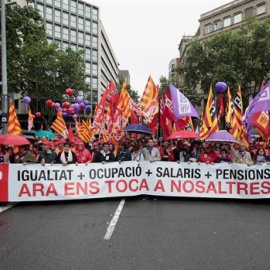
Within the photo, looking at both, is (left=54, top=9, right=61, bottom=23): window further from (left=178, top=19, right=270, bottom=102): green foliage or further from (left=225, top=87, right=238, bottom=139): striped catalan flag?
(left=225, top=87, right=238, bottom=139): striped catalan flag

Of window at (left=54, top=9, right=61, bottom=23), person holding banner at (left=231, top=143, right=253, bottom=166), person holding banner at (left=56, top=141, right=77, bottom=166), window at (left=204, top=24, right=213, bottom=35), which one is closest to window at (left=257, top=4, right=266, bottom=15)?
window at (left=204, top=24, right=213, bottom=35)

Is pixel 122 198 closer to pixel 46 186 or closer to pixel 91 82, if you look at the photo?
pixel 46 186

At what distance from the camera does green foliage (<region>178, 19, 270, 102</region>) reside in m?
26.3

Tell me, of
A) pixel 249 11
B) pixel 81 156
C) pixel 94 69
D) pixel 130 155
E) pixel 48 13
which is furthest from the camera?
pixel 94 69

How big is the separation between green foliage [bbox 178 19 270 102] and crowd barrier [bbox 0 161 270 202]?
1973cm

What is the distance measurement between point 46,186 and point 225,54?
23951mm

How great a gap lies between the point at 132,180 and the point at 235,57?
23007 mm

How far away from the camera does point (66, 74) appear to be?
36344 millimetres

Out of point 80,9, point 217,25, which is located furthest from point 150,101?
point 80,9

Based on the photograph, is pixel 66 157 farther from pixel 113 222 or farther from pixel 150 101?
pixel 150 101

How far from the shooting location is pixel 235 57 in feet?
90.5

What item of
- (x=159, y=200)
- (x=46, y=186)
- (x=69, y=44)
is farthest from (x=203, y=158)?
(x=69, y=44)

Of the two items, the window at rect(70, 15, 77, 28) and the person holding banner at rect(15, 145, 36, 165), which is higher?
the window at rect(70, 15, 77, 28)

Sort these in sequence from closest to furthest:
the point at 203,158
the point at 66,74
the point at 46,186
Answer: the point at 46,186 → the point at 203,158 → the point at 66,74
